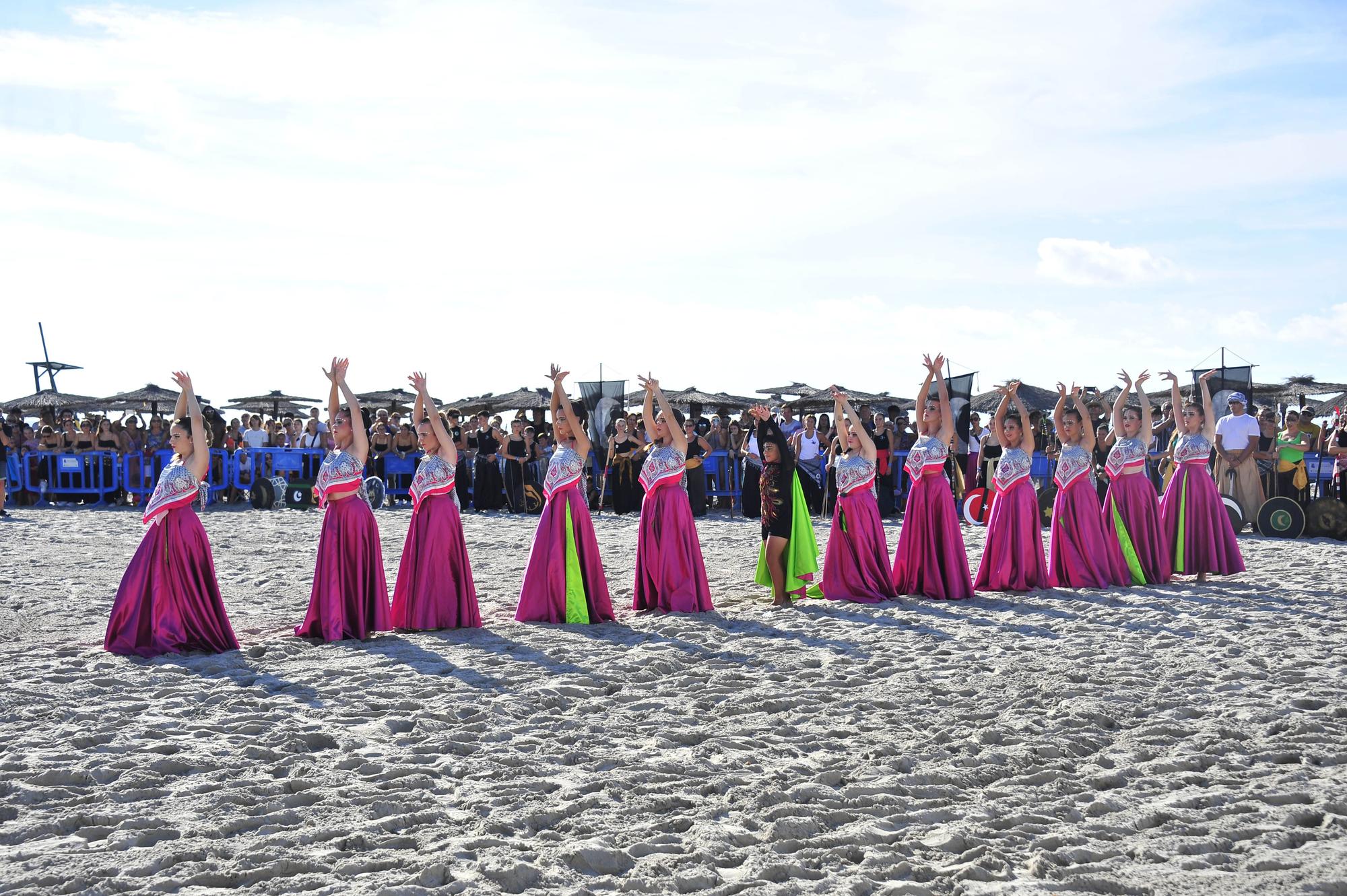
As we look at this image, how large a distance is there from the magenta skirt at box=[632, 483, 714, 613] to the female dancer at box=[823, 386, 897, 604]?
1359 mm

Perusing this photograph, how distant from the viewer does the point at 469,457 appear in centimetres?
2152

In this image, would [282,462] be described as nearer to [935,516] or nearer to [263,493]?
[263,493]

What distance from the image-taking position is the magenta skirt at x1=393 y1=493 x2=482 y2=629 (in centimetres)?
872

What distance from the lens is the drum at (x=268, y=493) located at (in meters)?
21.1

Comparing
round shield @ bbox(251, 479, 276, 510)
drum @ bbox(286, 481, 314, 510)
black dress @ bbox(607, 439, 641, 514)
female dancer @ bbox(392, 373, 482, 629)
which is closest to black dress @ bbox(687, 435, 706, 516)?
black dress @ bbox(607, 439, 641, 514)

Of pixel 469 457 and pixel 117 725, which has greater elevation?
pixel 469 457

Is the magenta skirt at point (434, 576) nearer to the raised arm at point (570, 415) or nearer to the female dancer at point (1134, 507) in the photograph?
the raised arm at point (570, 415)

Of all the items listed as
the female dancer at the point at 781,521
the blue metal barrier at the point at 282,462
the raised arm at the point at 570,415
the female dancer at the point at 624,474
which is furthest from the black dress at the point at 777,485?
the blue metal barrier at the point at 282,462

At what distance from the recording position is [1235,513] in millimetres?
15492

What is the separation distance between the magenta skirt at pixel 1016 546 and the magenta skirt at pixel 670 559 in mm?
2945

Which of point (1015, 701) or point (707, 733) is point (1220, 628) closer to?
Answer: point (1015, 701)

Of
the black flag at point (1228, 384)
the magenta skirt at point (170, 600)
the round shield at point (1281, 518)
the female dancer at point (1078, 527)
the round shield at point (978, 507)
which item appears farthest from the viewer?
the black flag at point (1228, 384)

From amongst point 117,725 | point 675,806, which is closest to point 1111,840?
point 675,806

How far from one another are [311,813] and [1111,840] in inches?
122
